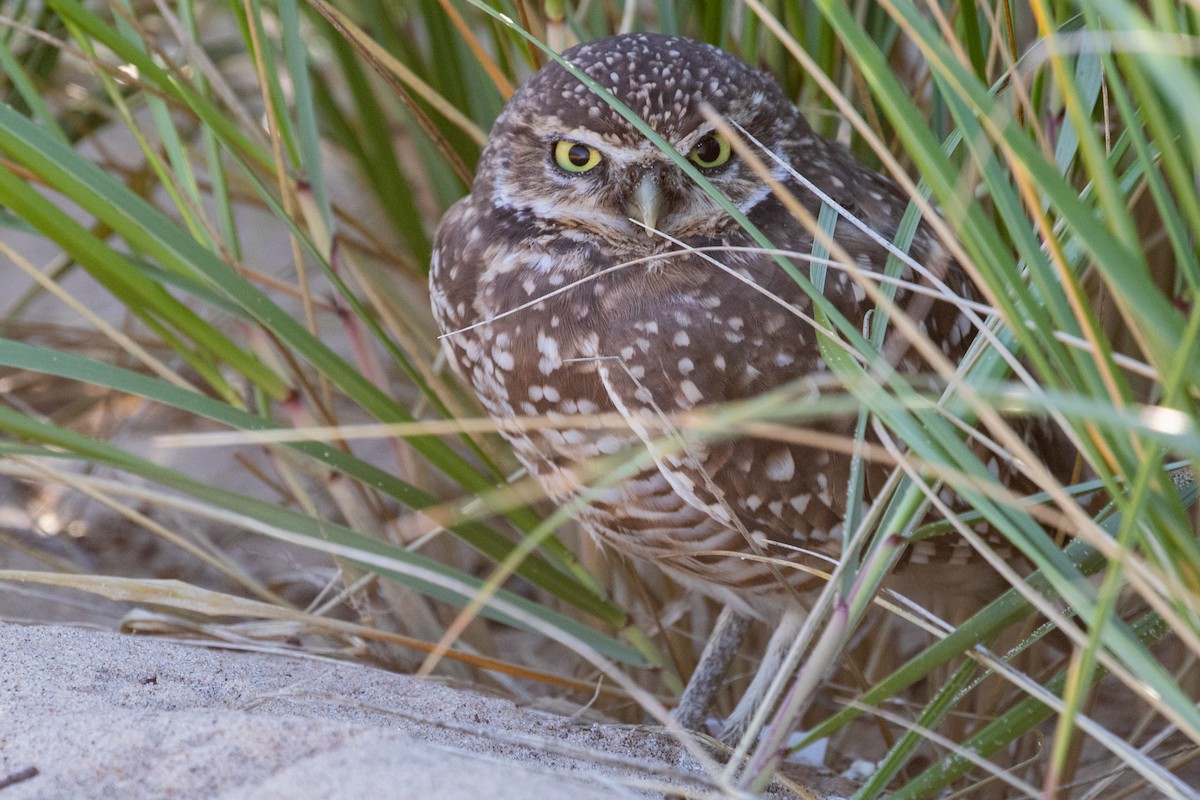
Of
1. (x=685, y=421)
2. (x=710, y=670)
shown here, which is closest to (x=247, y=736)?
(x=685, y=421)

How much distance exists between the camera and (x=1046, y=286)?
3.46 ft

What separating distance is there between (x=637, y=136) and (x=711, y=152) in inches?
5.3

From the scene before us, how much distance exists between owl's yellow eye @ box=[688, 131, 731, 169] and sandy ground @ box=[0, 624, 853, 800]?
0.91m

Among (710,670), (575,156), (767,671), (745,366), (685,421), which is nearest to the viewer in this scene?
(685,421)

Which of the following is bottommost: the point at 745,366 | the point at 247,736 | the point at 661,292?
the point at 247,736

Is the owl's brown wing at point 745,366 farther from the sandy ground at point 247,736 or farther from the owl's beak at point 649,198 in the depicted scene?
the sandy ground at point 247,736

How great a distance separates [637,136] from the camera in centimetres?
175

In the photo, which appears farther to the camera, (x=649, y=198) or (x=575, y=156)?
(x=575, y=156)

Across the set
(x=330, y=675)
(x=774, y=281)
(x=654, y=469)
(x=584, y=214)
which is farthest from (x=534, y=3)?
(x=330, y=675)

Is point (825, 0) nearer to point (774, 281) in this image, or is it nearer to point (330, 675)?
point (774, 281)

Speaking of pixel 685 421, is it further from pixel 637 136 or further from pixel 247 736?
pixel 637 136

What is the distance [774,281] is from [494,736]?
2.74 ft

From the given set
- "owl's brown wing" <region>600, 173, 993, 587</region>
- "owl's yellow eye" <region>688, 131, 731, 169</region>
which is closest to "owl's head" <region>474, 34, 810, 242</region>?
"owl's yellow eye" <region>688, 131, 731, 169</region>

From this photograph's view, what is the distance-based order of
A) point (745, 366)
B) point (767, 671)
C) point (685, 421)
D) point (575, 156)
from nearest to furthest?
point (685, 421) < point (745, 366) < point (575, 156) < point (767, 671)
